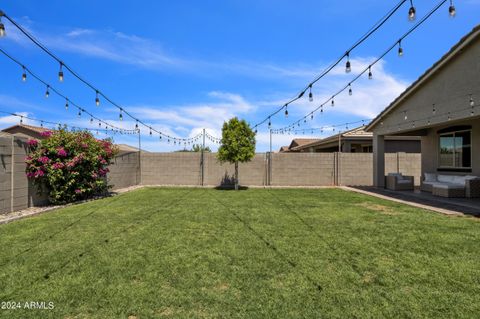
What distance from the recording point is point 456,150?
12.0 m

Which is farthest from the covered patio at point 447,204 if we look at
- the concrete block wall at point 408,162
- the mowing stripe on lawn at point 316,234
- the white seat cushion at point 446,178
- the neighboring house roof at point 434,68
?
the concrete block wall at point 408,162

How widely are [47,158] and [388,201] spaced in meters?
10.3

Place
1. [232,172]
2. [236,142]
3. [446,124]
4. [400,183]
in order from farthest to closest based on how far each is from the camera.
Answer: [232,172] < [236,142] < [400,183] < [446,124]

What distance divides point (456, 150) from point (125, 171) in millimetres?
14223

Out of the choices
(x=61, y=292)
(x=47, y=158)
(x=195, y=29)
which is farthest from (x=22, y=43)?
(x=61, y=292)

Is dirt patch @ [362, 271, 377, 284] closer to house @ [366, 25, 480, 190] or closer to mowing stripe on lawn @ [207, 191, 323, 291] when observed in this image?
mowing stripe on lawn @ [207, 191, 323, 291]

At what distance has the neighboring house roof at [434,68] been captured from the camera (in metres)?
8.35

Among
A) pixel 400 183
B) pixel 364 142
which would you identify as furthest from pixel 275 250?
pixel 364 142

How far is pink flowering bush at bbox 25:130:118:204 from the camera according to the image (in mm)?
8812

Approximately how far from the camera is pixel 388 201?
9.72m

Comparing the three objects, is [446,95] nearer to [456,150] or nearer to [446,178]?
[456,150]

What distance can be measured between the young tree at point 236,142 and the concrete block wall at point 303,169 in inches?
91.5

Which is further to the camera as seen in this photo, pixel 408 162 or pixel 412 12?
pixel 408 162

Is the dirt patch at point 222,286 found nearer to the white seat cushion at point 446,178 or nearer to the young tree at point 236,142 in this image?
the young tree at point 236,142
